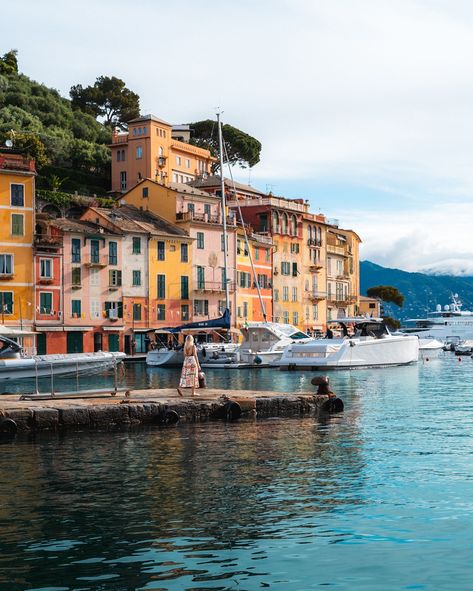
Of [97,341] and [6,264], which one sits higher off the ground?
[6,264]

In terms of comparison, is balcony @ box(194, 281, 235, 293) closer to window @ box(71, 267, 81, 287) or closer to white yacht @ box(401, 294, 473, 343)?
window @ box(71, 267, 81, 287)

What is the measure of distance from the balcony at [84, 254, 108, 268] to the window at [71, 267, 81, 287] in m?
0.91

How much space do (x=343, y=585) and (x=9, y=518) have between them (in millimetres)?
5575

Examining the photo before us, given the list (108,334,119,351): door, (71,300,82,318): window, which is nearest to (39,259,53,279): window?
(71,300,82,318): window

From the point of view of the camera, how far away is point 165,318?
80188mm

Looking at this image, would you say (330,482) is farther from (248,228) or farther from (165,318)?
(248,228)

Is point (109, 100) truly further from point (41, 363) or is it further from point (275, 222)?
point (41, 363)

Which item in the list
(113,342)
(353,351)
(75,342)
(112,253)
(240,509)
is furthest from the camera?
(112,253)

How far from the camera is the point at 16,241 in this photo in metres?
68.4

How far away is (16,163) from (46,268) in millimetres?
7888

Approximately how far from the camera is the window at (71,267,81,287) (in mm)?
72312

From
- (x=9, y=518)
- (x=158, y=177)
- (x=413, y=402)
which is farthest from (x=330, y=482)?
(x=158, y=177)

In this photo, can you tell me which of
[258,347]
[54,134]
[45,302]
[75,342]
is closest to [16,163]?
[45,302]

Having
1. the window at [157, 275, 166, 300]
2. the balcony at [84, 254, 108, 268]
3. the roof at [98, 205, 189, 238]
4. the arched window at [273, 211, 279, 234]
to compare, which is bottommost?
the window at [157, 275, 166, 300]
